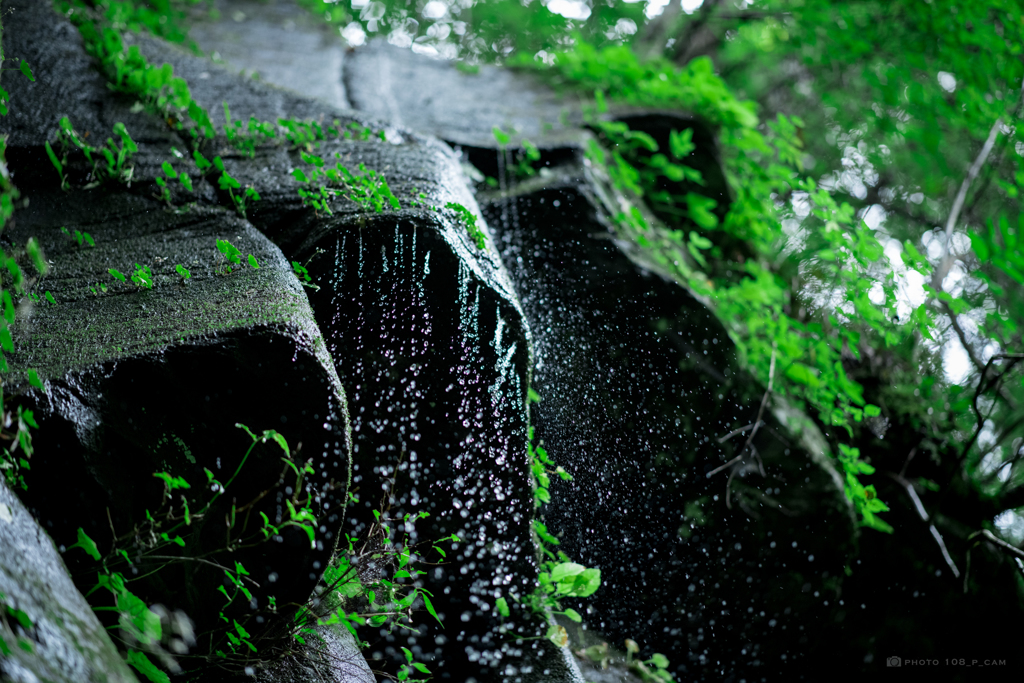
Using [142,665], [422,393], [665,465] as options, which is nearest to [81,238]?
[422,393]

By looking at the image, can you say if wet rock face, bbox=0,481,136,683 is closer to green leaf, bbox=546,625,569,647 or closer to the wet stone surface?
green leaf, bbox=546,625,569,647

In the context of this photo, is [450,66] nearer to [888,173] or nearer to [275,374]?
[275,374]

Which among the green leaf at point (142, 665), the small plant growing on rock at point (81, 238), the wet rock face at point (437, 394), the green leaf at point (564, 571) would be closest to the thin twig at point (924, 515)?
the green leaf at point (564, 571)

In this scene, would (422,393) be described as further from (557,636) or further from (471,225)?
(557,636)

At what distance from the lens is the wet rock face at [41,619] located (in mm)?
1173

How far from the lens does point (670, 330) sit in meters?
4.09

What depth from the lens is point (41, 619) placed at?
→ 4.26ft

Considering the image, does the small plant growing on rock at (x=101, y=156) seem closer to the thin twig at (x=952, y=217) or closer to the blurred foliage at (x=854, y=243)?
the blurred foliage at (x=854, y=243)

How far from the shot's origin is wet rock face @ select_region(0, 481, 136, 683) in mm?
1173

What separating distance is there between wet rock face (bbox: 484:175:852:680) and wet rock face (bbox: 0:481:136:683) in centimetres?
225

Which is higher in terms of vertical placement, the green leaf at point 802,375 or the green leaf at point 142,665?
the green leaf at point 802,375

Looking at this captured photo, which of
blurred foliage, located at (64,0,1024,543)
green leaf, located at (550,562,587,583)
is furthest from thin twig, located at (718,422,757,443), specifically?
green leaf, located at (550,562,587,583)

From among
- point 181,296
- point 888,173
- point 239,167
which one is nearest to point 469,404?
point 181,296

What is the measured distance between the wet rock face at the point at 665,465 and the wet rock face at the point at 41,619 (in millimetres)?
2252
